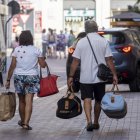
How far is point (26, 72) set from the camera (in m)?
11.1

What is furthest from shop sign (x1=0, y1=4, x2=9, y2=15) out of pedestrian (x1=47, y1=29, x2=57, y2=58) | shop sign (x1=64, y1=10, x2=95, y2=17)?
shop sign (x1=64, y1=10, x2=95, y2=17)

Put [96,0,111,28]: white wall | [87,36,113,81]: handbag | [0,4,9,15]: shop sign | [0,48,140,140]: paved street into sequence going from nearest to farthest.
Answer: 1. [0,48,140,140]: paved street
2. [87,36,113,81]: handbag
3. [0,4,9,15]: shop sign
4. [96,0,111,28]: white wall

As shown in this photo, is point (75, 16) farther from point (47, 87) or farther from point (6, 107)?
point (6, 107)

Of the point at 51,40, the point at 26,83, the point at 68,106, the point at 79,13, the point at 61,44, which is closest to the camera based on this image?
the point at 68,106

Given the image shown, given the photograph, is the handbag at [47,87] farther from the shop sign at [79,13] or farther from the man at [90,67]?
the shop sign at [79,13]

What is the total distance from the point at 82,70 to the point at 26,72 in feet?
→ 3.08

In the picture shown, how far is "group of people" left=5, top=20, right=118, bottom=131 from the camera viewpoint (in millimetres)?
10828

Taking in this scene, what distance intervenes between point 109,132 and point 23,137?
1.39 meters

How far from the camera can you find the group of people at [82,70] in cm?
1083

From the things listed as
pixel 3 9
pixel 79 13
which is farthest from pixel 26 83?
pixel 79 13

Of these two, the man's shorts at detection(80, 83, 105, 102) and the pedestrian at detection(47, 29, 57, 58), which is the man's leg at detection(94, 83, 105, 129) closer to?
the man's shorts at detection(80, 83, 105, 102)

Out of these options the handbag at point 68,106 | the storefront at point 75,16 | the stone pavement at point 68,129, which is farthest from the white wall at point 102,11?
the handbag at point 68,106

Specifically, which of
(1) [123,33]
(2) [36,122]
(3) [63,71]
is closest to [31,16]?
(3) [63,71]

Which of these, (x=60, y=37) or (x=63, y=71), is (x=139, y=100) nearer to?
(x=63, y=71)
